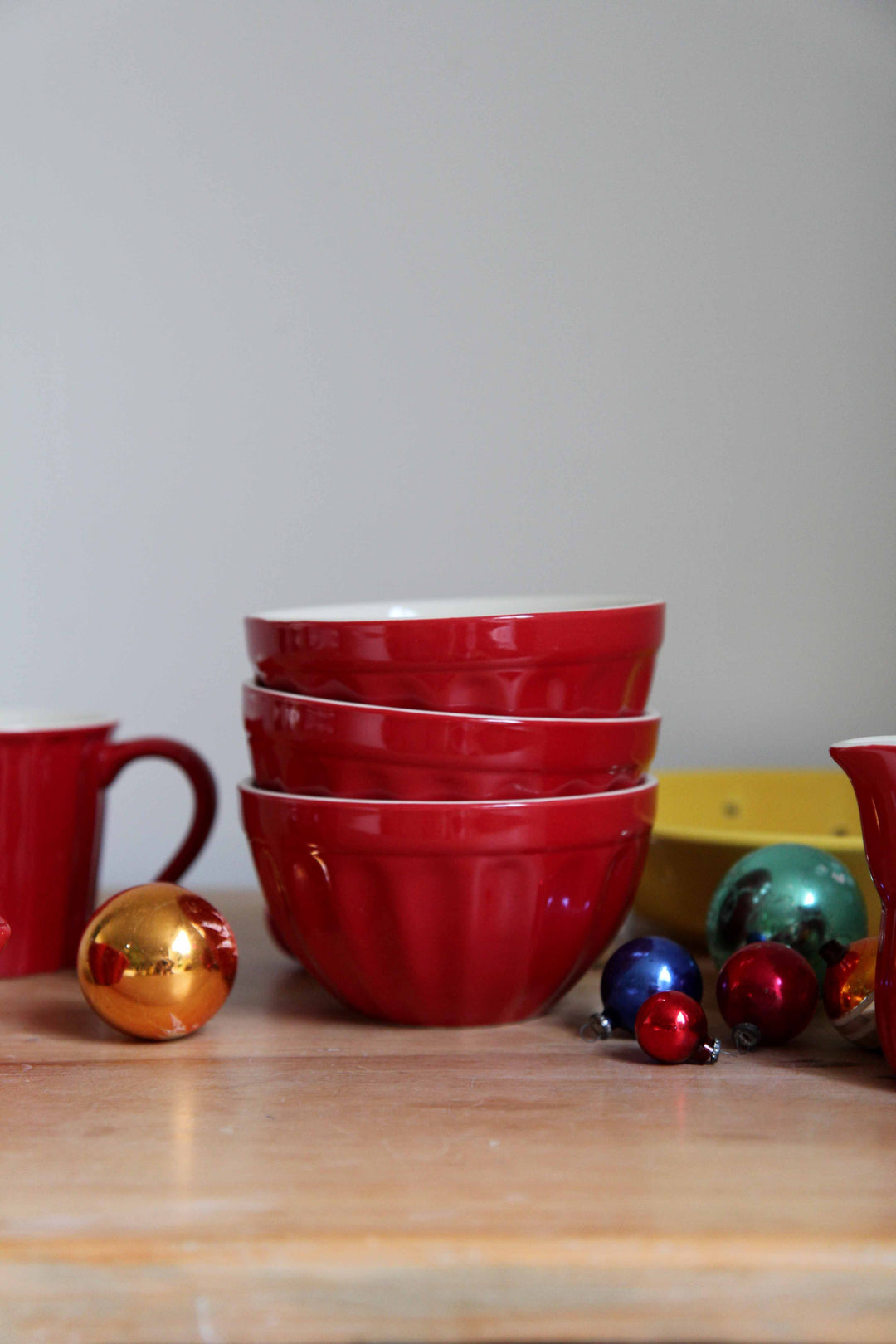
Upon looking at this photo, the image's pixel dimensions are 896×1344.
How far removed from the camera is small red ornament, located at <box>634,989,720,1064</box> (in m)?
0.56

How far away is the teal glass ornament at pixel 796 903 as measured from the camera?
0.67 metres

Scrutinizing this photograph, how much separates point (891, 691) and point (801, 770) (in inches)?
5.2

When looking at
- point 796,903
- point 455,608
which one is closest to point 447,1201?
point 796,903

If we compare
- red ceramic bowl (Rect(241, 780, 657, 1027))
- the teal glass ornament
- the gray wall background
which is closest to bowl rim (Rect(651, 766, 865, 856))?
the teal glass ornament

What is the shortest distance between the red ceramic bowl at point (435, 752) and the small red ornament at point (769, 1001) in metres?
0.12

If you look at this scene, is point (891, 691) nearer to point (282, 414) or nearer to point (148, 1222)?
point (282, 414)

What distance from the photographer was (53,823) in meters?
0.73

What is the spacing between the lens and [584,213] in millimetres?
1022

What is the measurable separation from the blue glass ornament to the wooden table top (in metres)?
0.03

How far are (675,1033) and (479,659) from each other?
0.64ft

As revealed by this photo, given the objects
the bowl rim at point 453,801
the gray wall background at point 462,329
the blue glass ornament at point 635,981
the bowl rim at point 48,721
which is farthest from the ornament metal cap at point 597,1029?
the gray wall background at point 462,329

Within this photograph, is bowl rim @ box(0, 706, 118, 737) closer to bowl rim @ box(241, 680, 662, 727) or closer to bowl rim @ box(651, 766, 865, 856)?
bowl rim @ box(241, 680, 662, 727)

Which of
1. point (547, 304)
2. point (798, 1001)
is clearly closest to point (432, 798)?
point (798, 1001)

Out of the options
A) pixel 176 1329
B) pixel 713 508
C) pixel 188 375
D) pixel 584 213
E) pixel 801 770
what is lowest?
pixel 176 1329
